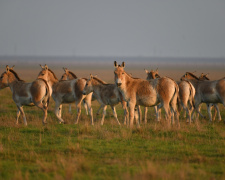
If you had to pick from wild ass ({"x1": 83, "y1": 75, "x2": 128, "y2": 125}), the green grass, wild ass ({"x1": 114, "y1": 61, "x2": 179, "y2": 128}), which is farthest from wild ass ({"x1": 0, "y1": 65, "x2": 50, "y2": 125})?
wild ass ({"x1": 114, "y1": 61, "x2": 179, "y2": 128})

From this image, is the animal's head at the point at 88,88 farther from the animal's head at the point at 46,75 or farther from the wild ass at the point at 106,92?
the animal's head at the point at 46,75

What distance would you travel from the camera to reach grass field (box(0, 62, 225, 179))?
8180 millimetres

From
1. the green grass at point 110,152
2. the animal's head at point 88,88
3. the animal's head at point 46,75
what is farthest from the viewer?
the animal's head at point 46,75

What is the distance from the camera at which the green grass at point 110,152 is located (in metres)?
8.18

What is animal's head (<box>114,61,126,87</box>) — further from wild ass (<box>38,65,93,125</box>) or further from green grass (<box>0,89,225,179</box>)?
wild ass (<box>38,65,93,125</box>)


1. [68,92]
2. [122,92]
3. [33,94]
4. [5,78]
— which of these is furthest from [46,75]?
[122,92]

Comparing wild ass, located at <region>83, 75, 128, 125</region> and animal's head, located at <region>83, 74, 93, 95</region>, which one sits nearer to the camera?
wild ass, located at <region>83, 75, 128, 125</region>

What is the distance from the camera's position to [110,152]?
10.2 meters

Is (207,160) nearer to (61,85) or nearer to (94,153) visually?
(94,153)

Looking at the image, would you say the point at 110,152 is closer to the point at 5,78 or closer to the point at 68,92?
the point at 68,92

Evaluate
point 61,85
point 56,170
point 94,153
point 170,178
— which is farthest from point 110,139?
point 61,85

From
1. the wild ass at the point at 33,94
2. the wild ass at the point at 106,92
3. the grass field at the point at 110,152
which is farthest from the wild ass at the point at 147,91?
the wild ass at the point at 33,94

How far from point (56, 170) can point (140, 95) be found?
19.3 feet

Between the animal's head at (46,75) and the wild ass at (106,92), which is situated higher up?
the animal's head at (46,75)
